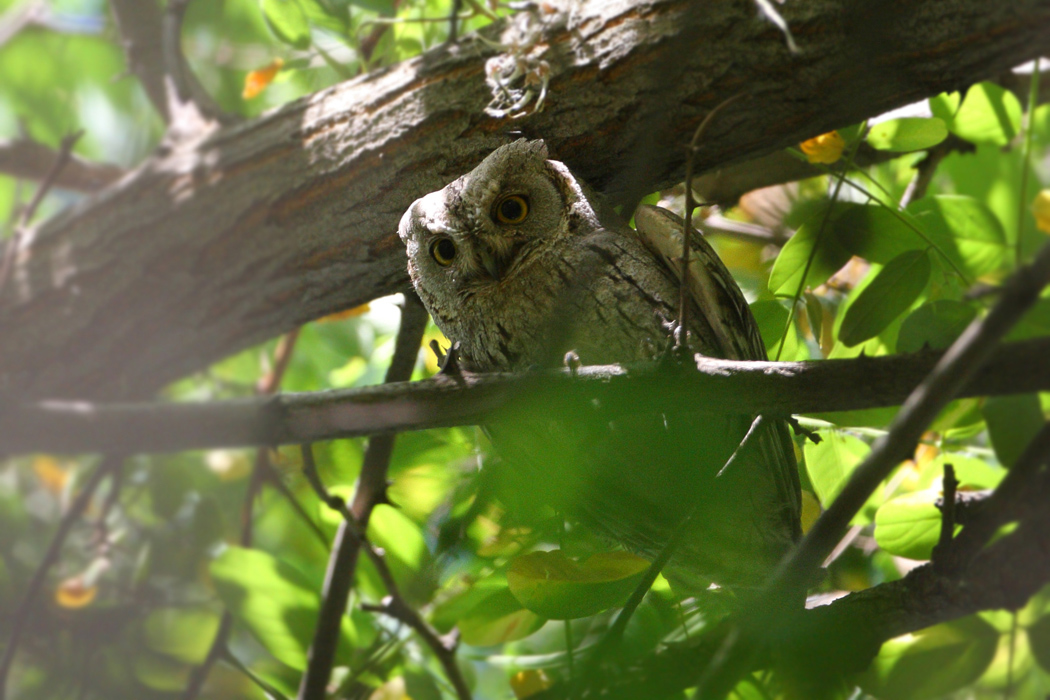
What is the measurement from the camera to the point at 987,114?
158 cm

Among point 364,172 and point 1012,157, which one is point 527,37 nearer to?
point 364,172

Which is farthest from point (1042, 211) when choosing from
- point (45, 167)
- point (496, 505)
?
point (45, 167)

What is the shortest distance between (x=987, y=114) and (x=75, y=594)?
2.89m

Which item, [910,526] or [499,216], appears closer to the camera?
[910,526]

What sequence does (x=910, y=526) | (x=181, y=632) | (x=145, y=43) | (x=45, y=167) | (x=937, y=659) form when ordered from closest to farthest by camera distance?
(x=937, y=659) < (x=910, y=526) < (x=181, y=632) < (x=145, y=43) < (x=45, y=167)

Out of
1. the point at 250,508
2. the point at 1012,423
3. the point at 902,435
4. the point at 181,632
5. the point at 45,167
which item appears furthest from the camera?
the point at 45,167

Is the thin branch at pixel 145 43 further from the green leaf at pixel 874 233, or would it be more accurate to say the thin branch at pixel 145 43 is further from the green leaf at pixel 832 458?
the green leaf at pixel 832 458

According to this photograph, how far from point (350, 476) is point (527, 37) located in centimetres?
102

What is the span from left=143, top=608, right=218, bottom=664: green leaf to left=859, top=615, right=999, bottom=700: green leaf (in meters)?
1.70

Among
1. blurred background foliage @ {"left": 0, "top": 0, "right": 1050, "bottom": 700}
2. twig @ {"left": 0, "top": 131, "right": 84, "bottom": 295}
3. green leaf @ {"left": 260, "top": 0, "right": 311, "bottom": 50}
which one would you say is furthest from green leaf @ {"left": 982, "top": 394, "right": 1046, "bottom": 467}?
twig @ {"left": 0, "top": 131, "right": 84, "bottom": 295}

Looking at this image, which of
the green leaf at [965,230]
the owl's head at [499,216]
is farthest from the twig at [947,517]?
the owl's head at [499,216]

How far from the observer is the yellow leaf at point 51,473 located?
10.5 feet

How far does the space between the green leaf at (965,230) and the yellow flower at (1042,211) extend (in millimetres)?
232

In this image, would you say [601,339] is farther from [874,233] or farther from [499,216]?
[874,233]
